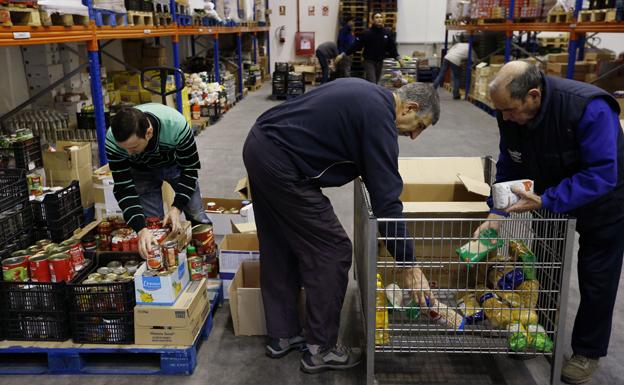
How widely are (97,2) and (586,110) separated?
470cm

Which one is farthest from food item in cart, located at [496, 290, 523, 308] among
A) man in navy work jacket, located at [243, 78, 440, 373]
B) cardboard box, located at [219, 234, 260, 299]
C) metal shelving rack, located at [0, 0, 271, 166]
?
metal shelving rack, located at [0, 0, 271, 166]

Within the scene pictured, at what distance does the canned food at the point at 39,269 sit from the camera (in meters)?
2.83

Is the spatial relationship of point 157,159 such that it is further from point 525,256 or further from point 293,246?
point 525,256

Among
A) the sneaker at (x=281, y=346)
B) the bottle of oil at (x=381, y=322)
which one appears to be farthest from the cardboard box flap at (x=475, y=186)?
the sneaker at (x=281, y=346)

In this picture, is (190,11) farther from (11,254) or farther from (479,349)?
(479,349)

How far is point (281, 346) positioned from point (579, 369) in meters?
1.49

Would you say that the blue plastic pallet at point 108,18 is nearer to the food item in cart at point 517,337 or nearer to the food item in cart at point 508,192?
the food item in cart at point 508,192

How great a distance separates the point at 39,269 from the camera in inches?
112

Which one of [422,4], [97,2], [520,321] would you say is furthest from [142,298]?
[422,4]

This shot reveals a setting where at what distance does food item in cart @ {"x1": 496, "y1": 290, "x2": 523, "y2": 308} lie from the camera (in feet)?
8.05

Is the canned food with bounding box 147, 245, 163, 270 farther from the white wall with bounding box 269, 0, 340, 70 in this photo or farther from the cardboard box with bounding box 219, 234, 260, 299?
the white wall with bounding box 269, 0, 340, 70

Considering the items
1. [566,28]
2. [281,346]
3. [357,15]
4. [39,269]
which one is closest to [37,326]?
[39,269]

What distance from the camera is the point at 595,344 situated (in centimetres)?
262

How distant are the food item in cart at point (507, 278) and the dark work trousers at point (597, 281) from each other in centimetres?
30
